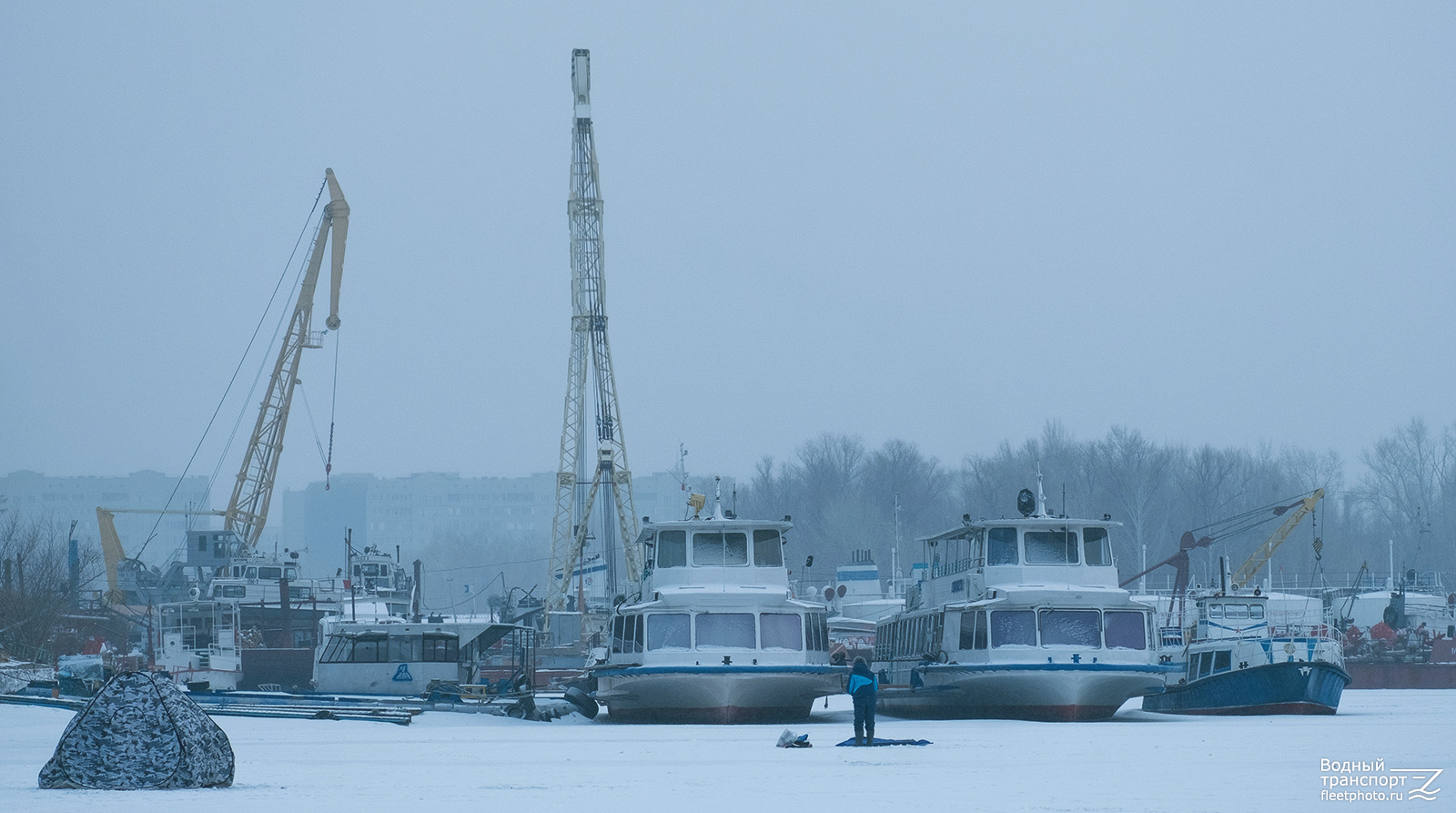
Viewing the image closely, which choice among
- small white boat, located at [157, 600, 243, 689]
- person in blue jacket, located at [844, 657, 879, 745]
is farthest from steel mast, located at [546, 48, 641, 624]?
person in blue jacket, located at [844, 657, 879, 745]

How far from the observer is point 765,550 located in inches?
1519

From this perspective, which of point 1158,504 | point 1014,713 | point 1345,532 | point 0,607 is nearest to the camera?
point 1014,713

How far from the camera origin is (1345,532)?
390 ft

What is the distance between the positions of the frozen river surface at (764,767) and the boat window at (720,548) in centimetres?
554

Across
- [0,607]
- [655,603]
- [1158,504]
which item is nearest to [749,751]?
[655,603]

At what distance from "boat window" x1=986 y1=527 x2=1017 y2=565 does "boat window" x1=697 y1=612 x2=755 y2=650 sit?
5.88m

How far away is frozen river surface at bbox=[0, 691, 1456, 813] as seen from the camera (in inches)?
666

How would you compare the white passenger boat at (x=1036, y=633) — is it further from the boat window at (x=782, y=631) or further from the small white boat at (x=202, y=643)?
the small white boat at (x=202, y=643)

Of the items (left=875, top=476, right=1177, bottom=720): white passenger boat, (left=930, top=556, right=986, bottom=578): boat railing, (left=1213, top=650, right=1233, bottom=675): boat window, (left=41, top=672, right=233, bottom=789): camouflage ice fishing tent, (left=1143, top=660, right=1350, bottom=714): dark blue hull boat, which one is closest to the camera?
(left=41, top=672, right=233, bottom=789): camouflage ice fishing tent

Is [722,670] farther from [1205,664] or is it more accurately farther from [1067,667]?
[1205,664]

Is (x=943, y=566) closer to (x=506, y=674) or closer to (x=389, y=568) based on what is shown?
(x=506, y=674)

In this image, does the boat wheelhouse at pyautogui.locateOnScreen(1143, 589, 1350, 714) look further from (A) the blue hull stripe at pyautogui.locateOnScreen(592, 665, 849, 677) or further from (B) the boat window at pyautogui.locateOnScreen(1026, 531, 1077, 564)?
(A) the blue hull stripe at pyautogui.locateOnScreen(592, 665, 849, 677)

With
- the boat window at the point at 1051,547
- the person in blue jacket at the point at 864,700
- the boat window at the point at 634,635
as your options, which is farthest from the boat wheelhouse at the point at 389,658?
the person in blue jacket at the point at 864,700

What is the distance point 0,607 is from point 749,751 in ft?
134
